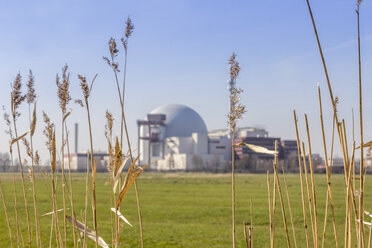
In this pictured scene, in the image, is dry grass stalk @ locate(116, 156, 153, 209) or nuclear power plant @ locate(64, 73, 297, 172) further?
nuclear power plant @ locate(64, 73, 297, 172)

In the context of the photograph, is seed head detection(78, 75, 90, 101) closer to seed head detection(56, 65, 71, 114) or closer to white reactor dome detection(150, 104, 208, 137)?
seed head detection(56, 65, 71, 114)

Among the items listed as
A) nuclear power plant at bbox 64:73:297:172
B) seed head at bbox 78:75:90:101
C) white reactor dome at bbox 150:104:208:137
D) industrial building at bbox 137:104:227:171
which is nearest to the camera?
seed head at bbox 78:75:90:101

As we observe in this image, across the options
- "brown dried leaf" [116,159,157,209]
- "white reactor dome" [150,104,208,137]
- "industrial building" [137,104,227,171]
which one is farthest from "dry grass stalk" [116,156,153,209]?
"white reactor dome" [150,104,208,137]

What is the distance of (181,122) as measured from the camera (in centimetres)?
7119

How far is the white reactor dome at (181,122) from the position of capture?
232 ft

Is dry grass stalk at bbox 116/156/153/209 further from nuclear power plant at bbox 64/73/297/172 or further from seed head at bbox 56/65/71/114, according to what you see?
nuclear power plant at bbox 64/73/297/172

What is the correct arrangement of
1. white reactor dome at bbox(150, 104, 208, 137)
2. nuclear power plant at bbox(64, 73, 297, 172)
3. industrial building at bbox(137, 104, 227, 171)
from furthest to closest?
white reactor dome at bbox(150, 104, 208, 137)
industrial building at bbox(137, 104, 227, 171)
nuclear power plant at bbox(64, 73, 297, 172)

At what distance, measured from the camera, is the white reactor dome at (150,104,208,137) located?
70.6 metres

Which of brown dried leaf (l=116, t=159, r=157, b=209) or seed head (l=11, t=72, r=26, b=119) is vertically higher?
seed head (l=11, t=72, r=26, b=119)

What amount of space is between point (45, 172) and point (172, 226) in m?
9.47

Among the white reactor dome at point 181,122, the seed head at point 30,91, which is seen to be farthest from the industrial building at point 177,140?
the seed head at point 30,91

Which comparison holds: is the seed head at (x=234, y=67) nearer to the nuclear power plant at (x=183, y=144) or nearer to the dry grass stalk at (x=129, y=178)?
the dry grass stalk at (x=129, y=178)

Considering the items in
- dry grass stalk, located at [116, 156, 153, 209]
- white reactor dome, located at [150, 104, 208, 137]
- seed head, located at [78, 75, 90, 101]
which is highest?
white reactor dome, located at [150, 104, 208, 137]

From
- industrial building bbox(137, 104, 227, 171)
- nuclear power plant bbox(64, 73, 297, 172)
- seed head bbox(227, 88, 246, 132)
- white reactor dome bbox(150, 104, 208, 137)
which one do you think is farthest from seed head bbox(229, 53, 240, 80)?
white reactor dome bbox(150, 104, 208, 137)
